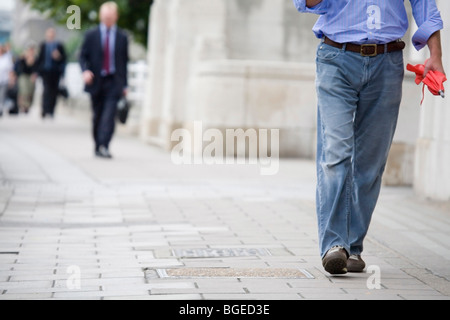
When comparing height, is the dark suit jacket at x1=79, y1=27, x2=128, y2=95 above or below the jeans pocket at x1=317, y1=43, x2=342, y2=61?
below

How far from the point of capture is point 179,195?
9.42 m

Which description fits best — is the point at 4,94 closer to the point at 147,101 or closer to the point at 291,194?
the point at 147,101

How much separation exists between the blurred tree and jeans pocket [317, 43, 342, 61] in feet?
53.7

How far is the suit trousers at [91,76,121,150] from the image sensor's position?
13.8 m

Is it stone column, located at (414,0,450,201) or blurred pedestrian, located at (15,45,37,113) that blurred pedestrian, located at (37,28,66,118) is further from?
stone column, located at (414,0,450,201)

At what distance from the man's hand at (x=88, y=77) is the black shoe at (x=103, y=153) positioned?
2.67 feet

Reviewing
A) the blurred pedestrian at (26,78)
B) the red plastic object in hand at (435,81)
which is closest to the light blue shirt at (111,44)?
the red plastic object in hand at (435,81)

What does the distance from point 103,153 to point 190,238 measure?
7.08 metres

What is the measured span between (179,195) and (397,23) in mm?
4213

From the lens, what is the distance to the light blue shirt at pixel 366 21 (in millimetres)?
5449

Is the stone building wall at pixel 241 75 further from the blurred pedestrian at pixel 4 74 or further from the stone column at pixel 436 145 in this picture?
the blurred pedestrian at pixel 4 74

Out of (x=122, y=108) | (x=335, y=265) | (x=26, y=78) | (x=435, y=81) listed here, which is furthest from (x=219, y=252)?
(x=26, y=78)

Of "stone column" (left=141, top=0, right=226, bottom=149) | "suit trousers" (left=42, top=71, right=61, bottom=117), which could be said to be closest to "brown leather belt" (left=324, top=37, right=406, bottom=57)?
"stone column" (left=141, top=0, right=226, bottom=149)
